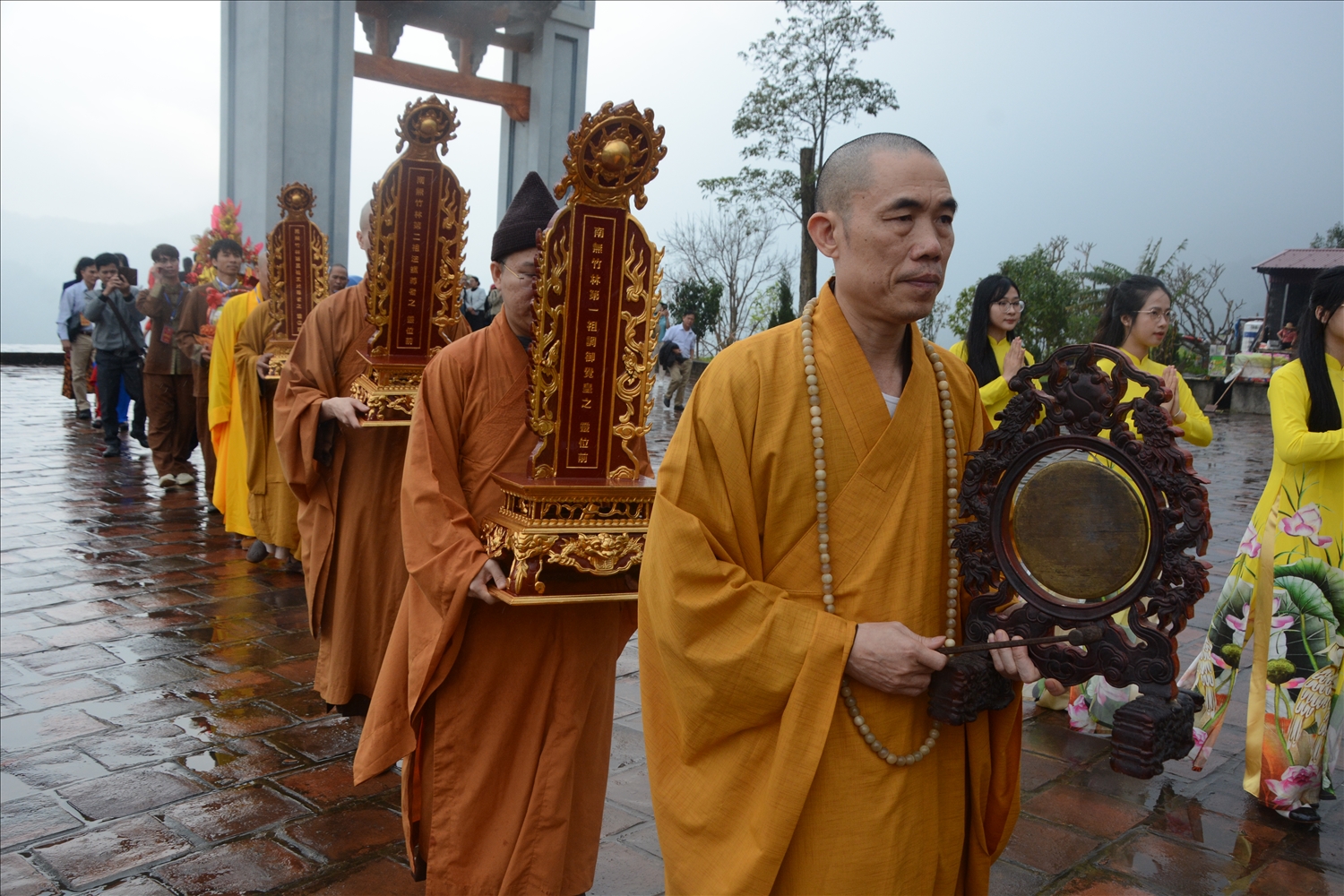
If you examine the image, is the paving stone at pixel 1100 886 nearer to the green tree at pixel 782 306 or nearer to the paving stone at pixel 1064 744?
the paving stone at pixel 1064 744

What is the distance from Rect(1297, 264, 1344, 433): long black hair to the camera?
3.50 metres

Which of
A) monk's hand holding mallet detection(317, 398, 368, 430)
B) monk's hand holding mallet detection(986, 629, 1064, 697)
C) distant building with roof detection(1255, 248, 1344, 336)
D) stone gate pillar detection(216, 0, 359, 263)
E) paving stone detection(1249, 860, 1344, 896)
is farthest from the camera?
distant building with roof detection(1255, 248, 1344, 336)

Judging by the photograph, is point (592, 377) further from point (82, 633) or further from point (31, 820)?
point (82, 633)

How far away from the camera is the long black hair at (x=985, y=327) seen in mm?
4801

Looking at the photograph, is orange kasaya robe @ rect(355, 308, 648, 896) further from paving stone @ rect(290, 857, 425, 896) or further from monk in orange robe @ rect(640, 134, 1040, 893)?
monk in orange robe @ rect(640, 134, 1040, 893)

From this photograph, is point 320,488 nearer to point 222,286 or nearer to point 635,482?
point 635,482

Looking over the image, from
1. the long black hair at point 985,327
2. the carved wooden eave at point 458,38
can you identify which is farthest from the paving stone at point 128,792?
the carved wooden eave at point 458,38

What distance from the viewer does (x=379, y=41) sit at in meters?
13.5

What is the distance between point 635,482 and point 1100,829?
1931 millimetres

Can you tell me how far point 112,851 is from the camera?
9.85 feet

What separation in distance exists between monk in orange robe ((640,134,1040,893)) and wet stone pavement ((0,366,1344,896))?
1301 mm

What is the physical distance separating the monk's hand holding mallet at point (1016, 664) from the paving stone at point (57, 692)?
12.6 ft

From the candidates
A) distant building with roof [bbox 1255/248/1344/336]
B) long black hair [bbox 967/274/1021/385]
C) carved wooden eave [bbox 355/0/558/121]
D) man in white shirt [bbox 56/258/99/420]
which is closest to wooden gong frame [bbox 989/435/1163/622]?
long black hair [bbox 967/274/1021/385]

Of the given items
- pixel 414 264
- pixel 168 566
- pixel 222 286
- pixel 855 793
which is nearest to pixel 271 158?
pixel 222 286
